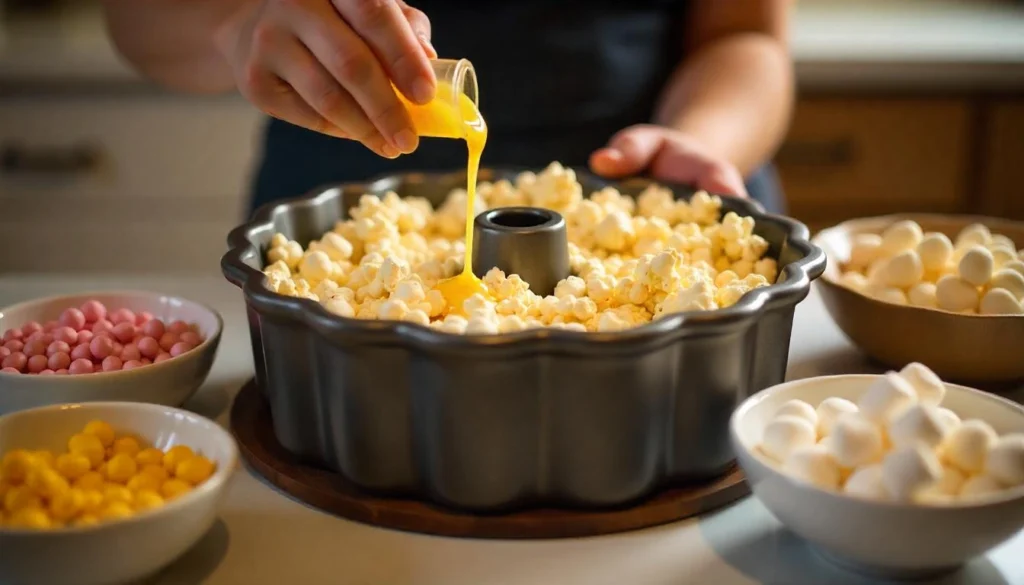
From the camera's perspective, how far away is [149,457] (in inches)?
29.2

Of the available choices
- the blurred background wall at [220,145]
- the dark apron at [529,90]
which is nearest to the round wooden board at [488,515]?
the dark apron at [529,90]

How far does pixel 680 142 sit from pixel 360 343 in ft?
1.80

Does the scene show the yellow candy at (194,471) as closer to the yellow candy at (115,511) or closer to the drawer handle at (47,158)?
the yellow candy at (115,511)

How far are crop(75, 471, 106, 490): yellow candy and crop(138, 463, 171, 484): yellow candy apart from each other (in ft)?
0.09

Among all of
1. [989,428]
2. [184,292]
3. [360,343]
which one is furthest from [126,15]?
[989,428]

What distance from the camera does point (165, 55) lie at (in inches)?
51.9

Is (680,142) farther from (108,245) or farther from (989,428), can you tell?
(108,245)

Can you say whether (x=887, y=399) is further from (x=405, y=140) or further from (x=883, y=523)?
(x=405, y=140)

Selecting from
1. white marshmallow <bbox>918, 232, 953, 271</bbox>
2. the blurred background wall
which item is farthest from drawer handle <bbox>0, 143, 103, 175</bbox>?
white marshmallow <bbox>918, 232, 953, 271</bbox>

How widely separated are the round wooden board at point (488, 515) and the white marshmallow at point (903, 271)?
0.85 feet

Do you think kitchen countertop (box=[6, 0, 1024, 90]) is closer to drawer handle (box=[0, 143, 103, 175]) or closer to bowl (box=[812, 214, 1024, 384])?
drawer handle (box=[0, 143, 103, 175])

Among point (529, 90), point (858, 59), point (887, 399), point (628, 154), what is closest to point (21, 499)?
point (887, 399)

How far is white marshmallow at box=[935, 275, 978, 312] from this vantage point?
928mm

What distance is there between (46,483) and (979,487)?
0.56 meters
